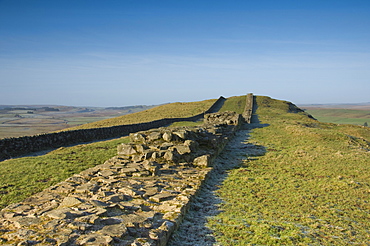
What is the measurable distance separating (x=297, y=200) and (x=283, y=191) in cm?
70

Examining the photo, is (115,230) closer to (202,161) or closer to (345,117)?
(202,161)

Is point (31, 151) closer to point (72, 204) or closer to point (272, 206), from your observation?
point (72, 204)

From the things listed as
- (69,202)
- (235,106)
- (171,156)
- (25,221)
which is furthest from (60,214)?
(235,106)

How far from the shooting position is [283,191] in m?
7.96

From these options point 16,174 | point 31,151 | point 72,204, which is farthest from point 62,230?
point 31,151

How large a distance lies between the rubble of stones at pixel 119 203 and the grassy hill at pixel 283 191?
1.08 meters

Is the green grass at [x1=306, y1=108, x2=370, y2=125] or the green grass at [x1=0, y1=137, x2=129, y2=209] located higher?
the green grass at [x1=0, y1=137, x2=129, y2=209]

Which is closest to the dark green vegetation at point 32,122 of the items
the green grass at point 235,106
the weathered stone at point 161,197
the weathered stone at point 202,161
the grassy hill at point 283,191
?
the grassy hill at point 283,191

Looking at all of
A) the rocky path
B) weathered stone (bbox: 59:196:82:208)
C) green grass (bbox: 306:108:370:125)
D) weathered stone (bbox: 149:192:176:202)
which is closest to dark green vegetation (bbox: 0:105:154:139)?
the rocky path

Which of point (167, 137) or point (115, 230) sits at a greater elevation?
point (167, 137)

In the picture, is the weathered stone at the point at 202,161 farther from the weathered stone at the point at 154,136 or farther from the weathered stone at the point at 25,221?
the weathered stone at the point at 25,221

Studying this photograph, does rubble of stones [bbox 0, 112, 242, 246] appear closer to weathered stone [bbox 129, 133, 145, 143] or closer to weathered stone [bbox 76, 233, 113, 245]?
weathered stone [bbox 76, 233, 113, 245]

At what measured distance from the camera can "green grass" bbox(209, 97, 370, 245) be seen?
5266mm

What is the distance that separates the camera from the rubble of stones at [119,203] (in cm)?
431
